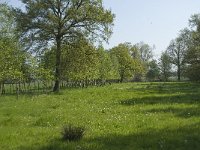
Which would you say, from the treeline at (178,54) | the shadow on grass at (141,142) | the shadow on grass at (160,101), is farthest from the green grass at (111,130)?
the treeline at (178,54)

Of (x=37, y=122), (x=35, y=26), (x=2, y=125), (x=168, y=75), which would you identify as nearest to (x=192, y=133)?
(x=37, y=122)

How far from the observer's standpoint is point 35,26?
189 ft

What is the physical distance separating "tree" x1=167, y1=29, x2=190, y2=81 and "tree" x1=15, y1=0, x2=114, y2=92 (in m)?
99.5

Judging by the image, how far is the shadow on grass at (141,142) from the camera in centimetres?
1400

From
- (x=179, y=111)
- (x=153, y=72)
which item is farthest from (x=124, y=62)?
(x=179, y=111)

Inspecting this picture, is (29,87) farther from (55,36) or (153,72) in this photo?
(153,72)

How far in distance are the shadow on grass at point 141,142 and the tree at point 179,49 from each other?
14044 cm

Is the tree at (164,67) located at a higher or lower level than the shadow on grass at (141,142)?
higher

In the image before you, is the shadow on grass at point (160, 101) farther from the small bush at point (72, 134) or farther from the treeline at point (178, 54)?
the treeline at point (178, 54)

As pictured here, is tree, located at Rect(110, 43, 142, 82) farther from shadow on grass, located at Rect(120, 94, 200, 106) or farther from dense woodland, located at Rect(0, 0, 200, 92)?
shadow on grass, located at Rect(120, 94, 200, 106)

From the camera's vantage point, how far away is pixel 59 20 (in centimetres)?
5869

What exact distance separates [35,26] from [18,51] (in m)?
4.29

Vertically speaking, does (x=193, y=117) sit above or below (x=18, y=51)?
below

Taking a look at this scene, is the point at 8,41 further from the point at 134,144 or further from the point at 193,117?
the point at 134,144
